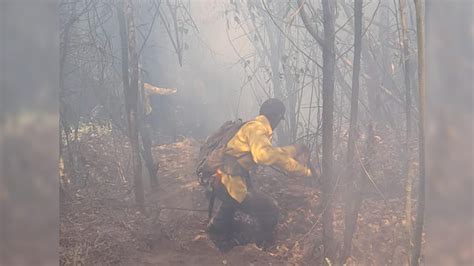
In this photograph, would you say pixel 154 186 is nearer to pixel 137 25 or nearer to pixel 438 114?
pixel 137 25

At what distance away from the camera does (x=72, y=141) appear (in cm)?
398

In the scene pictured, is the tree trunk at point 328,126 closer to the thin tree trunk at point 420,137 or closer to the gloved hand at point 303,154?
the gloved hand at point 303,154

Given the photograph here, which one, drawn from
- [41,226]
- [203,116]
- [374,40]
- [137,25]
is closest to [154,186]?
[203,116]

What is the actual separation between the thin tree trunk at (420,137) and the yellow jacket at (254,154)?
2.75 feet

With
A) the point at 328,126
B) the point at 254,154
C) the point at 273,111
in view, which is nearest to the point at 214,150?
the point at 254,154

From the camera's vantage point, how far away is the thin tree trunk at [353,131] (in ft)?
11.5

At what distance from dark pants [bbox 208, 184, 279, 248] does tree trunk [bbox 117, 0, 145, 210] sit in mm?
694

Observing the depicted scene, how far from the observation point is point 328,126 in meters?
3.66

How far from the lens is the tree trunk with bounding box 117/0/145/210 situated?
3869mm

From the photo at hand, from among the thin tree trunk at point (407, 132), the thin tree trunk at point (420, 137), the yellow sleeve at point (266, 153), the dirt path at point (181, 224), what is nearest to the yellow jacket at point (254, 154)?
the yellow sleeve at point (266, 153)

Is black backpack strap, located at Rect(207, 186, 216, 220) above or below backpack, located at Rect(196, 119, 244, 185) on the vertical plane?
below

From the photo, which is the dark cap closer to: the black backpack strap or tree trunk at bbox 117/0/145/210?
the black backpack strap

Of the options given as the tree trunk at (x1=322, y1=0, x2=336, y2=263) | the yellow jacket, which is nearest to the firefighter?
the yellow jacket

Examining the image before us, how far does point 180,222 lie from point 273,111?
1155 millimetres
